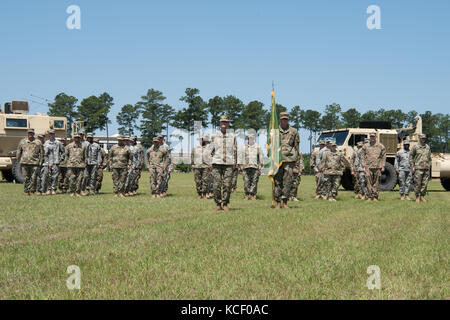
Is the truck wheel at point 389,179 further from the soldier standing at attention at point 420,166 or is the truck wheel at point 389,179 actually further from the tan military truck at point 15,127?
the tan military truck at point 15,127

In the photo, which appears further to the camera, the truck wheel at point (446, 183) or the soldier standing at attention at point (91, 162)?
the truck wheel at point (446, 183)

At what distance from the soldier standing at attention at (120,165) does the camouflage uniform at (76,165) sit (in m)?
0.96

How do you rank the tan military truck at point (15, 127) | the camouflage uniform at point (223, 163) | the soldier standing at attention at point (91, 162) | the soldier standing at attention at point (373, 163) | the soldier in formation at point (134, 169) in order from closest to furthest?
1. the camouflage uniform at point (223, 163)
2. the soldier standing at attention at point (373, 163)
3. the soldier standing at attention at point (91, 162)
4. the soldier in formation at point (134, 169)
5. the tan military truck at point (15, 127)

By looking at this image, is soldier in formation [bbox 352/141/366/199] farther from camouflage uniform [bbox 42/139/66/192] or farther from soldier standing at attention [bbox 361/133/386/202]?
camouflage uniform [bbox 42/139/66/192]

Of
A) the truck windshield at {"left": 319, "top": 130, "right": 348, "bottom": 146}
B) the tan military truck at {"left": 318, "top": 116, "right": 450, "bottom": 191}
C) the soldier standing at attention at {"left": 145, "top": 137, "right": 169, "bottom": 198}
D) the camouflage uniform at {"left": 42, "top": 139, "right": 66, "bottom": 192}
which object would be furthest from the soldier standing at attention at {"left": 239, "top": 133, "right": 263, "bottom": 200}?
the truck windshield at {"left": 319, "top": 130, "right": 348, "bottom": 146}

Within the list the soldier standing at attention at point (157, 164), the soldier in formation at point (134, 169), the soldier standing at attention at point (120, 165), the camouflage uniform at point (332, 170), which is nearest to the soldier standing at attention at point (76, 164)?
the soldier standing at attention at point (120, 165)

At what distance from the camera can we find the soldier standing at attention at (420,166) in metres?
13.6

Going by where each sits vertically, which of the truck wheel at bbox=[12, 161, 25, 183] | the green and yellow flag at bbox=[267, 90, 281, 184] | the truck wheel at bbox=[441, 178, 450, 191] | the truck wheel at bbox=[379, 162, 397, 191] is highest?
the green and yellow flag at bbox=[267, 90, 281, 184]

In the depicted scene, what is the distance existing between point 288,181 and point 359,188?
6.02 m

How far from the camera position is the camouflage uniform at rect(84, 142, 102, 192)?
15.3 metres

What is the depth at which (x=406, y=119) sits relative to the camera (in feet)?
341

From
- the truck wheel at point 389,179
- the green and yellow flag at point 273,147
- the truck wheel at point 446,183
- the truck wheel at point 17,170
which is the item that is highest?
the green and yellow flag at point 273,147

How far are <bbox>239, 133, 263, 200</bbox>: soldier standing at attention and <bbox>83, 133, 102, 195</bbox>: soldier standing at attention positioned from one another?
502cm
